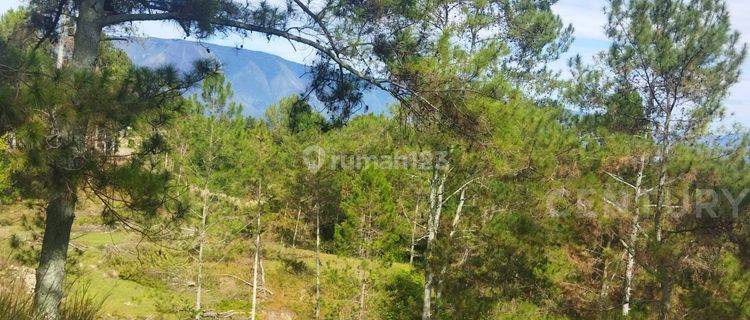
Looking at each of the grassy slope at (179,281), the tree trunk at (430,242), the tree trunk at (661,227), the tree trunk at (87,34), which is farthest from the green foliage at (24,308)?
the grassy slope at (179,281)

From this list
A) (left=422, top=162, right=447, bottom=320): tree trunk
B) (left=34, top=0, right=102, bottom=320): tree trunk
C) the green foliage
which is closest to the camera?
the green foliage

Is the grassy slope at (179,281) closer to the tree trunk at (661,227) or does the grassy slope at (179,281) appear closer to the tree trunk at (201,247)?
the tree trunk at (201,247)

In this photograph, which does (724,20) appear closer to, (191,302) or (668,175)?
(668,175)

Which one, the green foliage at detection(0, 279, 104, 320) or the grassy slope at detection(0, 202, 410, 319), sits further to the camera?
the grassy slope at detection(0, 202, 410, 319)

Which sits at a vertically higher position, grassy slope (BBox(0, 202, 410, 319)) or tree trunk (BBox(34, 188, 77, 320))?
tree trunk (BBox(34, 188, 77, 320))

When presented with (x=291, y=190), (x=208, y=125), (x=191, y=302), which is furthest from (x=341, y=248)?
(x=208, y=125)

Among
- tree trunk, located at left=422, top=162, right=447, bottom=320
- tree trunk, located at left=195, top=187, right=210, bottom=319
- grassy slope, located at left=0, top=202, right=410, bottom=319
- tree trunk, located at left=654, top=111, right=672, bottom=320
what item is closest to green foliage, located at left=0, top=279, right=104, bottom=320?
tree trunk, located at left=654, top=111, right=672, bottom=320

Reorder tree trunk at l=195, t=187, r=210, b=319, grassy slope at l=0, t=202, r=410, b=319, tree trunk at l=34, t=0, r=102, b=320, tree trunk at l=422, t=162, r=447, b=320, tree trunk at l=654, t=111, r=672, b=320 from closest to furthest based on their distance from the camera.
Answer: tree trunk at l=34, t=0, r=102, b=320 < tree trunk at l=654, t=111, r=672, b=320 < tree trunk at l=422, t=162, r=447, b=320 < tree trunk at l=195, t=187, r=210, b=319 < grassy slope at l=0, t=202, r=410, b=319

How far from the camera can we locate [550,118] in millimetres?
10875

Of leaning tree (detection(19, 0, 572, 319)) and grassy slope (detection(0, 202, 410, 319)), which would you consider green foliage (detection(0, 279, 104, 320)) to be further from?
grassy slope (detection(0, 202, 410, 319))

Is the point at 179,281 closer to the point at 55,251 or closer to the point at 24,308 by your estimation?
the point at 55,251

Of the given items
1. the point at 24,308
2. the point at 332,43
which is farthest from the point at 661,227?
the point at 24,308

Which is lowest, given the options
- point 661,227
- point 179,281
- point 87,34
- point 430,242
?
point 179,281

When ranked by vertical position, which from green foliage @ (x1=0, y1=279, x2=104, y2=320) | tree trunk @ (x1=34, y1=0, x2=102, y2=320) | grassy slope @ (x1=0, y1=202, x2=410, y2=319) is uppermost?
tree trunk @ (x1=34, y1=0, x2=102, y2=320)
